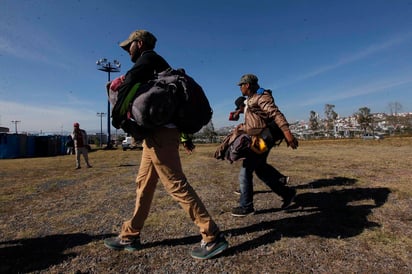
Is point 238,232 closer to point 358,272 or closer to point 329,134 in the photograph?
point 358,272

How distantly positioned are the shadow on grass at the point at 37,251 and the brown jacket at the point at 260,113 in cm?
222

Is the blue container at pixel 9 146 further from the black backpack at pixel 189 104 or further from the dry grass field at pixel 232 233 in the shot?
the black backpack at pixel 189 104

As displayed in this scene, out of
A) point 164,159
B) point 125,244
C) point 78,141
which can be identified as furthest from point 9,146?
point 164,159

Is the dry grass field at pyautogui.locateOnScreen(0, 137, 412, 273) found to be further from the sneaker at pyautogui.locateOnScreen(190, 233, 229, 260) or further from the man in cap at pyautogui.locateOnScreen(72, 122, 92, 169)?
the man in cap at pyautogui.locateOnScreen(72, 122, 92, 169)

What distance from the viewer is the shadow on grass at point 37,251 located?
237 cm

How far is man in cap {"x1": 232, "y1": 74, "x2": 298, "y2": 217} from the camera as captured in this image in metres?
3.40

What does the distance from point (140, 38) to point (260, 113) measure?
5.77 feet

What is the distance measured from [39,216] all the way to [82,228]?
1.11 meters

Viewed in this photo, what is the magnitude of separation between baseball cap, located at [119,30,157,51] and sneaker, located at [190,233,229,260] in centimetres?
195

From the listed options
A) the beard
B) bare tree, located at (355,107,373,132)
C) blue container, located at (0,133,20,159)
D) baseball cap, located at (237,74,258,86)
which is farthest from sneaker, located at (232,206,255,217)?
bare tree, located at (355,107,373,132)

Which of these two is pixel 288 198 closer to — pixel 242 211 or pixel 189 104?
pixel 242 211

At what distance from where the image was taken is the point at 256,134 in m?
3.49

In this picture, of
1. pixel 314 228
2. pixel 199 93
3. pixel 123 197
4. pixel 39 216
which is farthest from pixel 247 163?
pixel 39 216

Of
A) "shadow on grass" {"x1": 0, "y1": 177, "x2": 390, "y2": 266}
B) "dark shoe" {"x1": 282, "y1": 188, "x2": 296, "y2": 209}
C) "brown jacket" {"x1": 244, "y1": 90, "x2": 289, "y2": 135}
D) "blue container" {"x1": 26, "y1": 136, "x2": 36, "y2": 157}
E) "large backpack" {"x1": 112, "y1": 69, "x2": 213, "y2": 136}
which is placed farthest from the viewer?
"blue container" {"x1": 26, "y1": 136, "x2": 36, "y2": 157}
